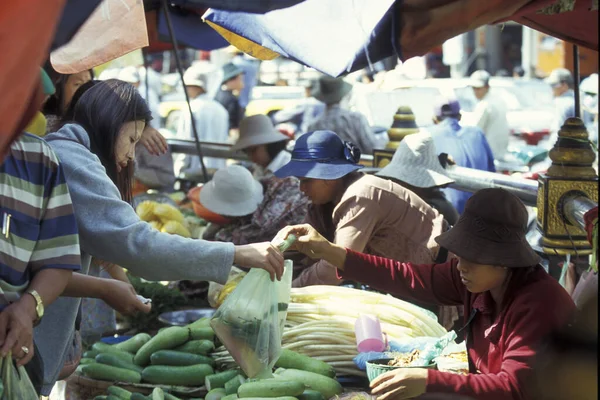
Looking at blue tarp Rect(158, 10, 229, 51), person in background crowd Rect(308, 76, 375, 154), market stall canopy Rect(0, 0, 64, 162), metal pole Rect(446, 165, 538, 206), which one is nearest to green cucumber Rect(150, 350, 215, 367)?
metal pole Rect(446, 165, 538, 206)

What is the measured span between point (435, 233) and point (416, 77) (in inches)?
543

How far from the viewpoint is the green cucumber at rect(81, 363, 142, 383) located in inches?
168

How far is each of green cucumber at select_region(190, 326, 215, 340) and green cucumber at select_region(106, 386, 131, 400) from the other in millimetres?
499

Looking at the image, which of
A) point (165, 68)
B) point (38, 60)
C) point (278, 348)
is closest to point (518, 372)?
point (278, 348)

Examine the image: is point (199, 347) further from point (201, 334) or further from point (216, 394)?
point (216, 394)

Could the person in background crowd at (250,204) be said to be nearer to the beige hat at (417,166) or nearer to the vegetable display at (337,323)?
the beige hat at (417,166)

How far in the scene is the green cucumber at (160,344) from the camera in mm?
4449

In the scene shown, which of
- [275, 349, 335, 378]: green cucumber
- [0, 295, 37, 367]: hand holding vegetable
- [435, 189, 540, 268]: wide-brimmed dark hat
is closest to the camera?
[0, 295, 37, 367]: hand holding vegetable

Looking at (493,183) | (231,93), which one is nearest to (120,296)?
(493,183)

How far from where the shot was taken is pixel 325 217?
5.33m

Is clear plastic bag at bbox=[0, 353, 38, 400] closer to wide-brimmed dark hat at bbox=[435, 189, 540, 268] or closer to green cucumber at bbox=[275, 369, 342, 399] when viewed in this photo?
green cucumber at bbox=[275, 369, 342, 399]

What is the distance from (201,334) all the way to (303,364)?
2.17 ft

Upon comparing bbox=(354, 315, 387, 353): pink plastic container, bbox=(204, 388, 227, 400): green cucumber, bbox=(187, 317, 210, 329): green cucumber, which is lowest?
bbox=(204, 388, 227, 400): green cucumber

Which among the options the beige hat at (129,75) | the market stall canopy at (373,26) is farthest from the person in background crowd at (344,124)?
the market stall canopy at (373,26)
